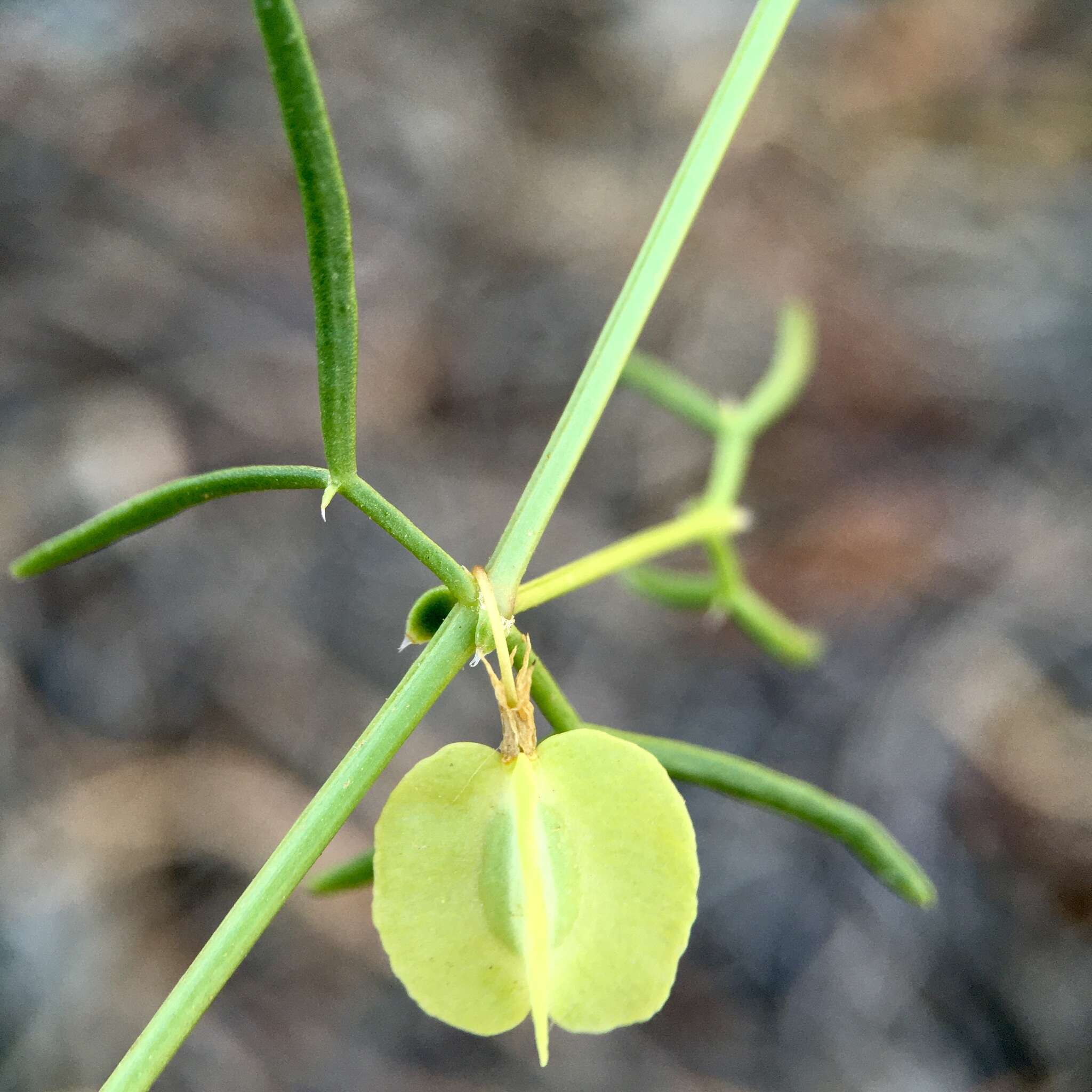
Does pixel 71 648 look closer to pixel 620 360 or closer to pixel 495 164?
pixel 495 164

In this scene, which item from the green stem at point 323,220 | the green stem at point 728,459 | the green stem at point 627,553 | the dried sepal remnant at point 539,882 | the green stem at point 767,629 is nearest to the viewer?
the green stem at point 323,220

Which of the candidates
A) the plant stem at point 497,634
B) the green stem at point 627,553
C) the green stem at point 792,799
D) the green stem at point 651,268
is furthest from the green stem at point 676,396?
the plant stem at point 497,634

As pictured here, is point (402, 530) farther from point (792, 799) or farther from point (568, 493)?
point (568, 493)

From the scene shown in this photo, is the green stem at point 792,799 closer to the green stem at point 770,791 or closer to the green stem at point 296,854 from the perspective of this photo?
the green stem at point 770,791

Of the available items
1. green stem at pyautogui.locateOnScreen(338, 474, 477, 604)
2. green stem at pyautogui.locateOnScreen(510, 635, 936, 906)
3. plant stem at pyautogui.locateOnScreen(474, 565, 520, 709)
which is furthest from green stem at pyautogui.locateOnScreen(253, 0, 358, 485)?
green stem at pyautogui.locateOnScreen(510, 635, 936, 906)

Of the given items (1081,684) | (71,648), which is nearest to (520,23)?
(71,648)
